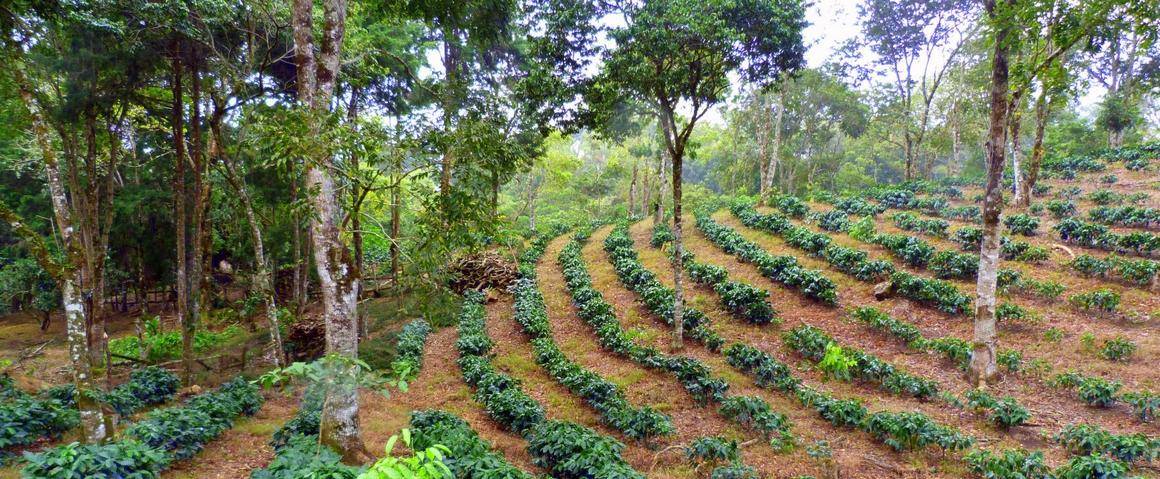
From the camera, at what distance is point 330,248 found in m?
6.59

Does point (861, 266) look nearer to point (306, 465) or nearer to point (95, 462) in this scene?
point (306, 465)

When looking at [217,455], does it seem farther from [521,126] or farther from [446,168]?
[521,126]

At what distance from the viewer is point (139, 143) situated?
18078mm

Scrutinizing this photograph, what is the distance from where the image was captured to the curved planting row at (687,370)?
8555 mm

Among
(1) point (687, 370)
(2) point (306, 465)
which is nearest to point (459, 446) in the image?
(2) point (306, 465)

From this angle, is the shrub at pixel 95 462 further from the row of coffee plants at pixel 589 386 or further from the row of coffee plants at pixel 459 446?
the row of coffee plants at pixel 589 386

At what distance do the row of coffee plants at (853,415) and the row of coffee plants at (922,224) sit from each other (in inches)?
397

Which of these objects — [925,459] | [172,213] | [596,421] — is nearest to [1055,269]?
[925,459]

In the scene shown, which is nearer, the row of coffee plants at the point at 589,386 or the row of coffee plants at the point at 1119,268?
the row of coffee plants at the point at 589,386

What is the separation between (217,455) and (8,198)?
20.8 metres

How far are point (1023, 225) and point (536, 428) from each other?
1758cm

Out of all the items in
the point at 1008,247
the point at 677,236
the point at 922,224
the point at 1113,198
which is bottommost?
the point at 1008,247

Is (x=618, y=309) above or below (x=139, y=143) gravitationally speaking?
below

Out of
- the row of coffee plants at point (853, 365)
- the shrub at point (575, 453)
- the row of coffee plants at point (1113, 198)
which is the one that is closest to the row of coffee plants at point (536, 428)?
the shrub at point (575, 453)
